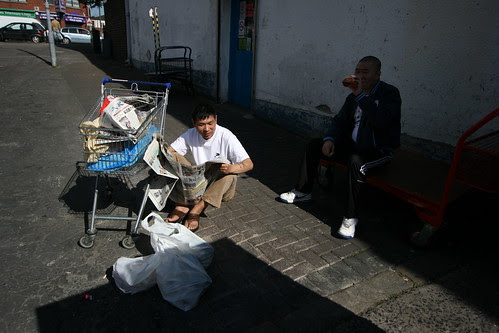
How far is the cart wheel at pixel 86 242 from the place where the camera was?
9.53ft

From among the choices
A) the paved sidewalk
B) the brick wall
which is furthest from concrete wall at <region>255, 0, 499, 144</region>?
the brick wall

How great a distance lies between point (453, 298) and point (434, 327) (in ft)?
1.30

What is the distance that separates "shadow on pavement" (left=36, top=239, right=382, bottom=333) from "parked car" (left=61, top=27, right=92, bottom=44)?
33.5 metres

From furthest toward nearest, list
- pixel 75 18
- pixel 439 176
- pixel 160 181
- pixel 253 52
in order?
1. pixel 75 18
2. pixel 253 52
3. pixel 439 176
4. pixel 160 181

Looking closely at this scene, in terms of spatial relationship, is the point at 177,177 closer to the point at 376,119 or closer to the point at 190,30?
the point at 376,119

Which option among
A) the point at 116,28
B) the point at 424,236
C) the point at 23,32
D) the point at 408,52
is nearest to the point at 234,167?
the point at 424,236

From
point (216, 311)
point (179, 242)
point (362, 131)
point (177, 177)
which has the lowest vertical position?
point (216, 311)

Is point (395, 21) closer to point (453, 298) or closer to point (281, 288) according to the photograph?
point (453, 298)

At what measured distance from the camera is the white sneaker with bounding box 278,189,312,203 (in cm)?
383

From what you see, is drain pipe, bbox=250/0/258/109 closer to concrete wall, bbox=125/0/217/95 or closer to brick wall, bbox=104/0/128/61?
concrete wall, bbox=125/0/217/95

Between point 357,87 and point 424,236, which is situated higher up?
point 357,87

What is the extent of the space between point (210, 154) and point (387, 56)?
9.98 feet

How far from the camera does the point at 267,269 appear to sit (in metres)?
2.71

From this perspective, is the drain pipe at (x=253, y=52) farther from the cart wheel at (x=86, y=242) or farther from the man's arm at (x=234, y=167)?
the cart wheel at (x=86, y=242)
